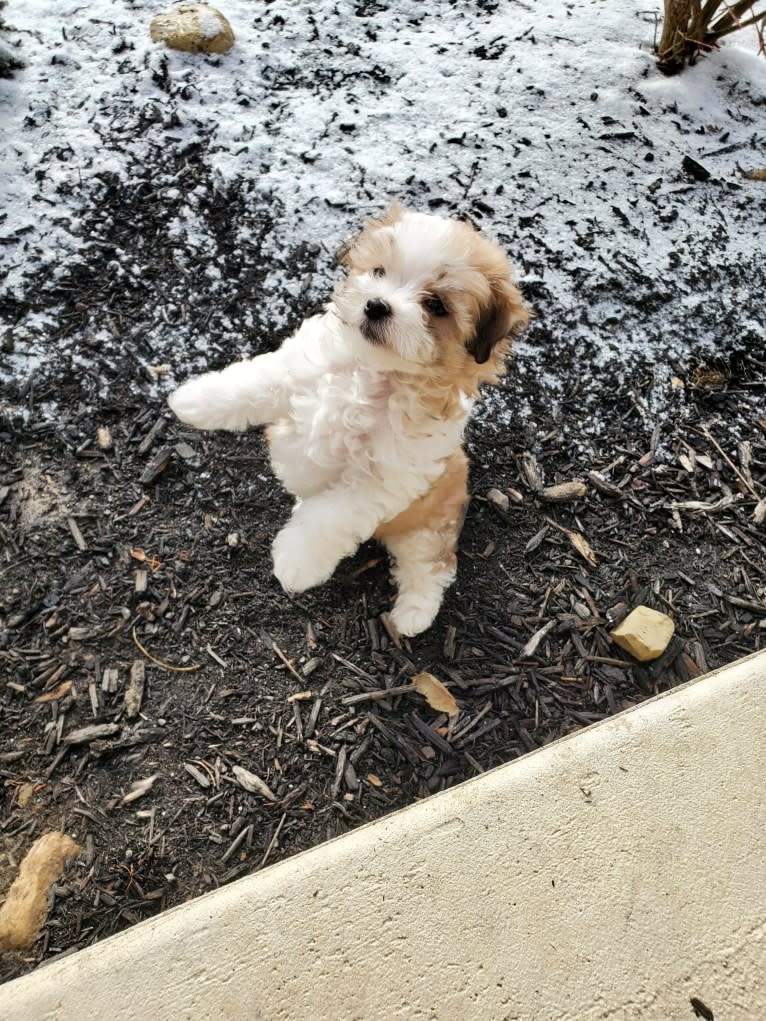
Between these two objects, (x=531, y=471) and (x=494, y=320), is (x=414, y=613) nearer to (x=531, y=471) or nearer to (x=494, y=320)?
(x=531, y=471)

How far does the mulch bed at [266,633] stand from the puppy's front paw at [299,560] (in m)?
0.25

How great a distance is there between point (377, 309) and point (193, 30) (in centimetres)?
327

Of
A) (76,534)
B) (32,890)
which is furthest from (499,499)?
(32,890)

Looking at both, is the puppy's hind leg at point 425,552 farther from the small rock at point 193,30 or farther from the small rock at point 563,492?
the small rock at point 193,30

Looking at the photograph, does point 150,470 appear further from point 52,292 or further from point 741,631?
point 741,631

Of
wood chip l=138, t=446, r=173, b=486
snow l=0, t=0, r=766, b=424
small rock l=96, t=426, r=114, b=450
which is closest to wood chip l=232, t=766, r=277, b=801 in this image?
wood chip l=138, t=446, r=173, b=486

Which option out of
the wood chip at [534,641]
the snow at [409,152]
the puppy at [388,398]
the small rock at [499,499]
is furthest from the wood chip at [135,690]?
the small rock at [499,499]

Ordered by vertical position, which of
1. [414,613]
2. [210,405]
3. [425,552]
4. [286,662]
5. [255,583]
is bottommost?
[286,662]

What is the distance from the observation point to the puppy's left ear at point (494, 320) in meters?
2.46

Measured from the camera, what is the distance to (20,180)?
12.5ft

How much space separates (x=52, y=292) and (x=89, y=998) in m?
3.13

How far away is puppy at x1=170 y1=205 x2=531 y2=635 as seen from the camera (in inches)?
94.2

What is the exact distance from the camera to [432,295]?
7.91 feet

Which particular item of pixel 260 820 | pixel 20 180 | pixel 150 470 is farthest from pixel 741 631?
pixel 20 180
